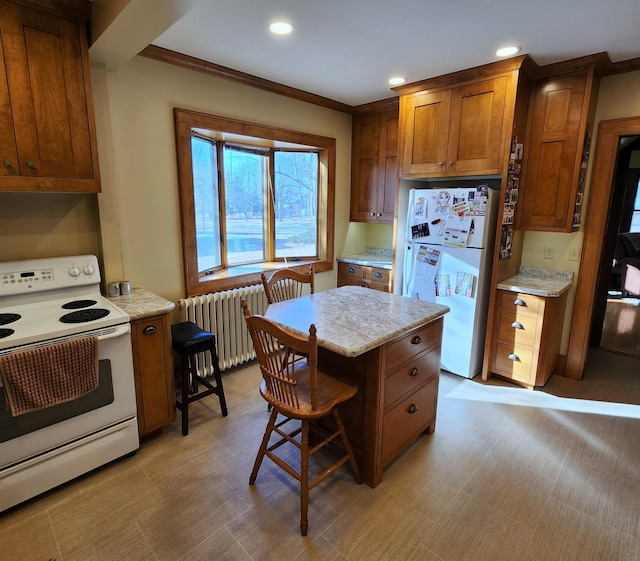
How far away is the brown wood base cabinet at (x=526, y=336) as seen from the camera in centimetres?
283

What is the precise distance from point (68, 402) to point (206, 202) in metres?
1.90

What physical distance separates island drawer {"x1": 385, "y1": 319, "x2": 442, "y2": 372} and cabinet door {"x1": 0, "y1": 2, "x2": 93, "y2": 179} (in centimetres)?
199

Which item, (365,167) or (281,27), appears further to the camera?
(365,167)

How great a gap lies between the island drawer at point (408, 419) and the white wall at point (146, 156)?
1.89 metres

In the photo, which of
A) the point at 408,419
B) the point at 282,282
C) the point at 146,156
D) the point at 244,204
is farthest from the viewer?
the point at 244,204

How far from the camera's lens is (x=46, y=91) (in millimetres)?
1861

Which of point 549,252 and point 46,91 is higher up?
point 46,91

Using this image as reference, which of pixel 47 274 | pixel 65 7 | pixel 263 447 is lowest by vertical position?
pixel 263 447

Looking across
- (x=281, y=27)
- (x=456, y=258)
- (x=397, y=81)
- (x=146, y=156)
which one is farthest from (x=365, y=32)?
(x=456, y=258)

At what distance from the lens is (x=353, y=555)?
5.08 feet

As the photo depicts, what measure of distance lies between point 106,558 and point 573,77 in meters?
4.03

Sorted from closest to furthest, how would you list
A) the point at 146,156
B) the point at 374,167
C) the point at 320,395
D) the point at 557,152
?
the point at 320,395 < the point at 146,156 < the point at 557,152 < the point at 374,167

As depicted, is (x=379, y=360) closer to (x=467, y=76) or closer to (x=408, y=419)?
(x=408, y=419)

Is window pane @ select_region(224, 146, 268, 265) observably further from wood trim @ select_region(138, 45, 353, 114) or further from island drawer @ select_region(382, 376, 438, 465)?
island drawer @ select_region(382, 376, 438, 465)
